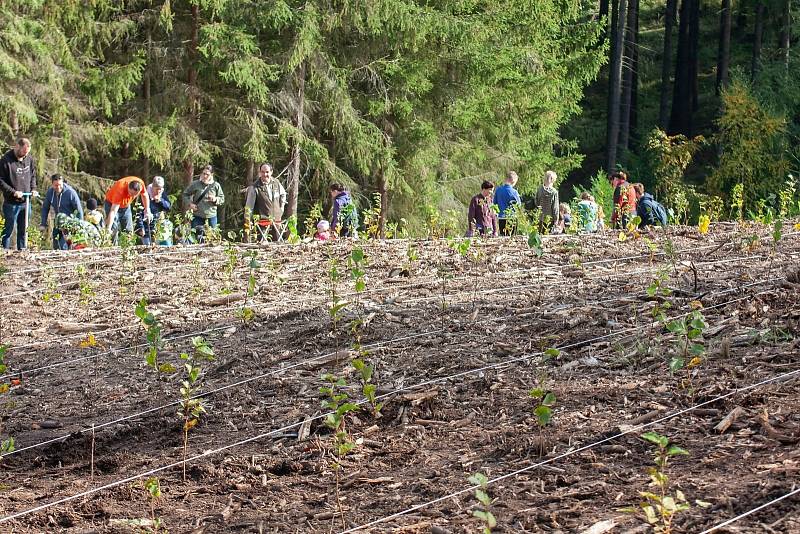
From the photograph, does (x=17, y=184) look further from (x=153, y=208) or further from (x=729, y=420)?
(x=729, y=420)

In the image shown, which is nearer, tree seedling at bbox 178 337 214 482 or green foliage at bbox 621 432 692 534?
green foliage at bbox 621 432 692 534

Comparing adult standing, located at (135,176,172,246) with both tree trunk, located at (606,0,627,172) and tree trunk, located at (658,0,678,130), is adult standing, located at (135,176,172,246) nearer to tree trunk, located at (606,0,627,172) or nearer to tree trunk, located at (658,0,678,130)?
tree trunk, located at (606,0,627,172)

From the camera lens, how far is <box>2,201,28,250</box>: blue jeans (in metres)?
10.8

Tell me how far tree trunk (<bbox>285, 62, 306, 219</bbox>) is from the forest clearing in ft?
41.4

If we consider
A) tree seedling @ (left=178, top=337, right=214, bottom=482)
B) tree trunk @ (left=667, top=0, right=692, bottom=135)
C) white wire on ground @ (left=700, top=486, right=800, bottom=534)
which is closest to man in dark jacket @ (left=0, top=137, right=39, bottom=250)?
tree seedling @ (left=178, top=337, right=214, bottom=482)

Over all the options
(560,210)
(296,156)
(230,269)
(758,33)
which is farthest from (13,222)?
(758,33)

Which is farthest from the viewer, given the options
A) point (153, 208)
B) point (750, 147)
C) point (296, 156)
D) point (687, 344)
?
point (750, 147)

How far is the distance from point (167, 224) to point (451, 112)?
10.9 meters

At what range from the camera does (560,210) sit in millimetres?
12523

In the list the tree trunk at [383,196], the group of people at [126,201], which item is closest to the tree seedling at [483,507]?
the group of people at [126,201]

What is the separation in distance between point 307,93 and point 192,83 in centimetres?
236

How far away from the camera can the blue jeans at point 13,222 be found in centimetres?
1075

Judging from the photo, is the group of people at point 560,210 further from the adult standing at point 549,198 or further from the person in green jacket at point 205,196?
the person in green jacket at point 205,196

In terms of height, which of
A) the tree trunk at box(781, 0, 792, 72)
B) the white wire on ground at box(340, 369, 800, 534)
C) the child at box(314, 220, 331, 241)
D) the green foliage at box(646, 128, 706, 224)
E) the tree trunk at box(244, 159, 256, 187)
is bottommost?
the white wire on ground at box(340, 369, 800, 534)
